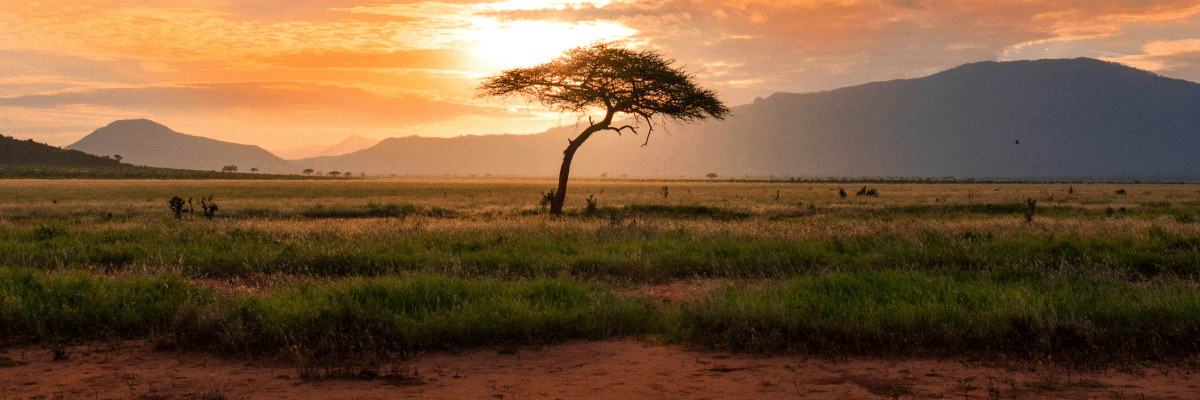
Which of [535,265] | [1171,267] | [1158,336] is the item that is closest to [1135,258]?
[1171,267]

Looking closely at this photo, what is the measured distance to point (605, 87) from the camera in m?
28.3

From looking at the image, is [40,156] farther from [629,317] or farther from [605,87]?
[629,317]

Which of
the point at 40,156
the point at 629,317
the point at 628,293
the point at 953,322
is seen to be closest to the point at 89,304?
the point at 629,317

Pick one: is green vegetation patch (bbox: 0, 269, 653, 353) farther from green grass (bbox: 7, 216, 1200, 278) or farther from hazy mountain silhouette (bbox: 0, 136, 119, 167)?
hazy mountain silhouette (bbox: 0, 136, 119, 167)

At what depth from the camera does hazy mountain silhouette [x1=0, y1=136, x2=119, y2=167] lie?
6132 inches

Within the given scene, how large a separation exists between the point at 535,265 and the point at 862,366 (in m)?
7.45

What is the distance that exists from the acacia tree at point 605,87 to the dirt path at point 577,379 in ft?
66.5

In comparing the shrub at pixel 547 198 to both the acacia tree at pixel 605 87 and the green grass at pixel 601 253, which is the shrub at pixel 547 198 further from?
the green grass at pixel 601 253

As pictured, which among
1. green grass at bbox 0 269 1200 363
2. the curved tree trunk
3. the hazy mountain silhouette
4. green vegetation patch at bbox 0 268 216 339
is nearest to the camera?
green grass at bbox 0 269 1200 363

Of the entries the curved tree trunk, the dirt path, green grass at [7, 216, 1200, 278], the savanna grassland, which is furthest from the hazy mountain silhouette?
the dirt path

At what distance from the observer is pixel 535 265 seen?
44.1 feet

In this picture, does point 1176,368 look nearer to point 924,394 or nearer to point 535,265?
point 924,394

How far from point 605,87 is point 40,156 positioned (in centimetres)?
19381

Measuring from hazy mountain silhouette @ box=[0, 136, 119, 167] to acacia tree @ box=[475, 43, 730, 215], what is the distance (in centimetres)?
17450
